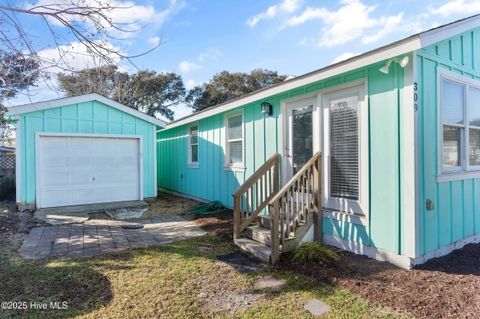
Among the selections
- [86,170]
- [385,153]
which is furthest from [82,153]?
[385,153]

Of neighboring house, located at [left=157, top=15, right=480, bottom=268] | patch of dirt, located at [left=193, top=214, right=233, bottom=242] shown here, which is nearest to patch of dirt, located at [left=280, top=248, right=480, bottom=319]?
neighboring house, located at [left=157, top=15, right=480, bottom=268]

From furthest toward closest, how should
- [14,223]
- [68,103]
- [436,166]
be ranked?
[68,103] → [14,223] → [436,166]

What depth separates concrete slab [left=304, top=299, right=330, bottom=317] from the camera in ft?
8.73

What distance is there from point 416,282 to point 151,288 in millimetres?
3003

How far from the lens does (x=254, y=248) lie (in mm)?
4258

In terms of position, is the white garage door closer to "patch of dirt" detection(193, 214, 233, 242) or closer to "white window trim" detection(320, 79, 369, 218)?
"patch of dirt" detection(193, 214, 233, 242)

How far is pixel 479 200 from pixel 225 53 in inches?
252

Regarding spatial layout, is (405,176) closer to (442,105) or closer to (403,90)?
(403,90)

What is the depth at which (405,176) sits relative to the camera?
3594 mm

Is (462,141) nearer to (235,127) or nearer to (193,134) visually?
(235,127)

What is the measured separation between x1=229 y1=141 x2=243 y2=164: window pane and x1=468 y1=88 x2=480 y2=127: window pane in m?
4.49

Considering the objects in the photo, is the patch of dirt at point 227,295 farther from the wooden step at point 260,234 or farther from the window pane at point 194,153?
the window pane at point 194,153

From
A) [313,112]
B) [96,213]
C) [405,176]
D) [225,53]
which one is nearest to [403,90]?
[405,176]

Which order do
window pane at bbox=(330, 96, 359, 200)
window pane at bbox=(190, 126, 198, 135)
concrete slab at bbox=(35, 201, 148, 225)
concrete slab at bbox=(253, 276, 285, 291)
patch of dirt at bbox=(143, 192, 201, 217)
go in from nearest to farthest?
concrete slab at bbox=(253, 276, 285, 291), window pane at bbox=(330, 96, 359, 200), concrete slab at bbox=(35, 201, 148, 225), patch of dirt at bbox=(143, 192, 201, 217), window pane at bbox=(190, 126, 198, 135)
